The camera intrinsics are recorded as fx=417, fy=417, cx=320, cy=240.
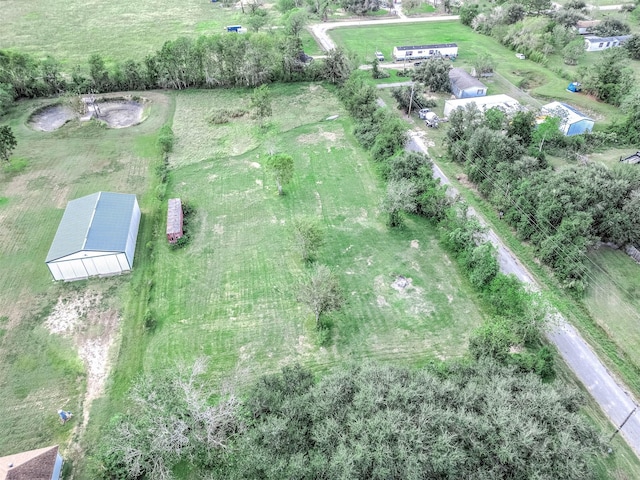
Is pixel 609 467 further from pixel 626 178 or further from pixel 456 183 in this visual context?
pixel 456 183

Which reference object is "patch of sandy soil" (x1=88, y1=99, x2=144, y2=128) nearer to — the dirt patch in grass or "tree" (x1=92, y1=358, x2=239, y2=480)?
the dirt patch in grass

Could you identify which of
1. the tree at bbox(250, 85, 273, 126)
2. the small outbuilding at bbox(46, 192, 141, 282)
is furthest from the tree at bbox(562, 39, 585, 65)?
the small outbuilding at bbox(46, 192, 141, 282)

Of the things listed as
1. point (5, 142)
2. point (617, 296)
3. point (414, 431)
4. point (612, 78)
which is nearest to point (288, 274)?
point (414, 431)

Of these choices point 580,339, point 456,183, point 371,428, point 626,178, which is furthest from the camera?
point 456,183

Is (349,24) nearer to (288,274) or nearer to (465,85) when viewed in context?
(465,85)

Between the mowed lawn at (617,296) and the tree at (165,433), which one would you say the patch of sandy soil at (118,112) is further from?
the mowed lawn at (617,296)

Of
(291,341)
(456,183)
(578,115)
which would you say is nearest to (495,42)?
(578,115)
